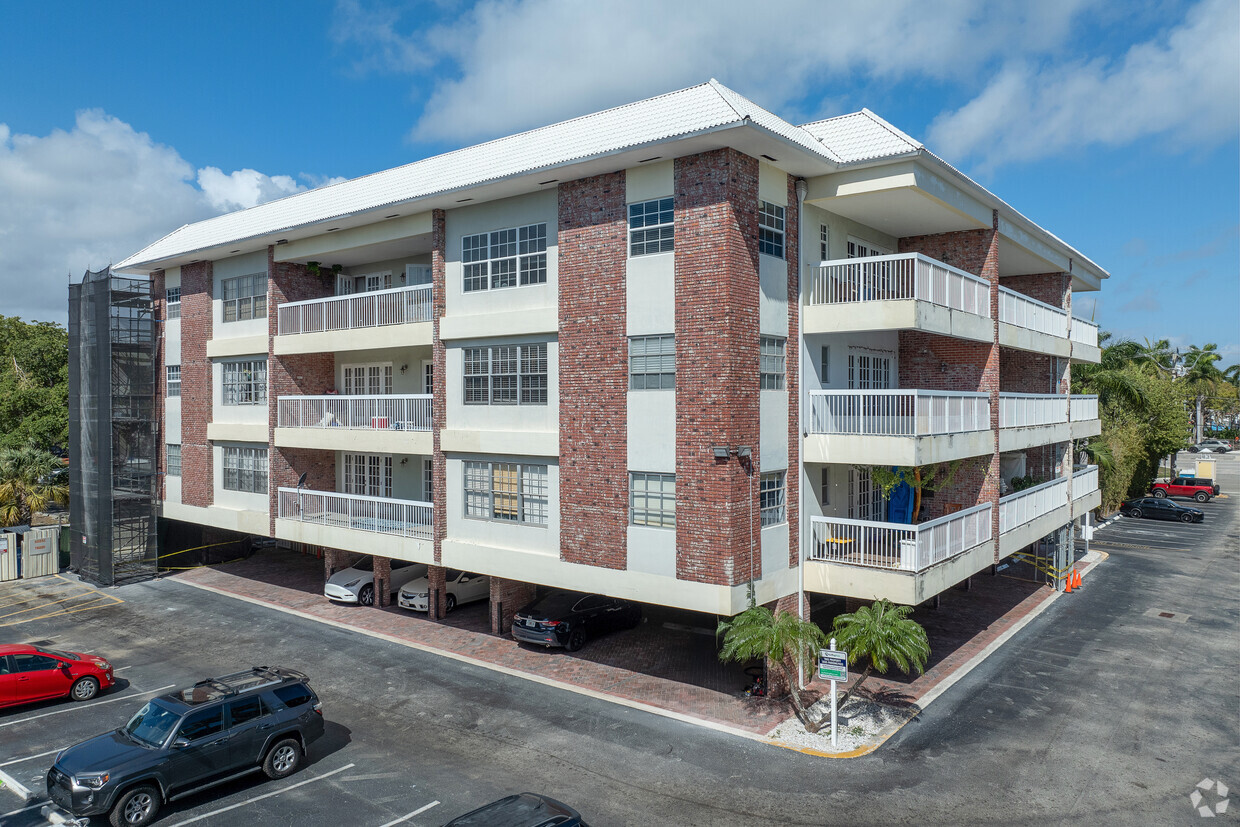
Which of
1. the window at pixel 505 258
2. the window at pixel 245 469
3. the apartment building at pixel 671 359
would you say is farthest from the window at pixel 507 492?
the window at pixel 245 469

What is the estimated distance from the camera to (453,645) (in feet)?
70.0

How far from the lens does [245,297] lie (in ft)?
90.2

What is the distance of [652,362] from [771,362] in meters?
2.80

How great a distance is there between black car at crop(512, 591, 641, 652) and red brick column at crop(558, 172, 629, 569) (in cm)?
279

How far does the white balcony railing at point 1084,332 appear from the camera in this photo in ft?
94.5

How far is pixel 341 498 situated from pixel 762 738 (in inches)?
601

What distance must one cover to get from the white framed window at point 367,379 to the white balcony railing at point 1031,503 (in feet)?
64.1

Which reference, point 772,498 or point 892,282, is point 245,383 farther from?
point 892,282

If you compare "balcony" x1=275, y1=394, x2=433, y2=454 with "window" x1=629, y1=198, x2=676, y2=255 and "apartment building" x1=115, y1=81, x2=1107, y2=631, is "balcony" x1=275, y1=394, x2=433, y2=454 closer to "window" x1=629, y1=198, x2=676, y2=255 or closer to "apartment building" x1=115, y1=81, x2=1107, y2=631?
"apartment building" x1=115, y1=81, x2=1107, y2=631

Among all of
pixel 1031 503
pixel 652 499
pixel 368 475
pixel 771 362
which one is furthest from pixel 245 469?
pixel 1031 503

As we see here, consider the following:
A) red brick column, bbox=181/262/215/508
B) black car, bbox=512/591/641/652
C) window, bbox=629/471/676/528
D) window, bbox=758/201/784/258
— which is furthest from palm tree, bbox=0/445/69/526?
window, bbox=758/201/784/258

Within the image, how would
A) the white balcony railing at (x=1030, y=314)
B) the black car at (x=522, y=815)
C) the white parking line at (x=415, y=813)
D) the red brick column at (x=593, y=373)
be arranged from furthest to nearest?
the white balcony railing at (x=1030, y=314) < the red brick column at (x=593, y=373) < the white parking line at (x=415, y=813) < the black car at (x=522, y=815)

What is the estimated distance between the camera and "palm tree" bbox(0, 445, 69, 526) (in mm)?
31969

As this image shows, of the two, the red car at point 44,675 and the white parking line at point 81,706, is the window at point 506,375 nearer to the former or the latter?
the white parking line at point 81,706
